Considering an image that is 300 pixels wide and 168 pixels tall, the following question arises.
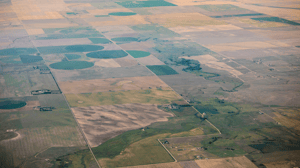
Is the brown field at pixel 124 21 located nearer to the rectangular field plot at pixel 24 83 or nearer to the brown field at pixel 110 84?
the rectangular field plot at pixel 24 83

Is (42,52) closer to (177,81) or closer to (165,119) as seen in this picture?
(177,81)

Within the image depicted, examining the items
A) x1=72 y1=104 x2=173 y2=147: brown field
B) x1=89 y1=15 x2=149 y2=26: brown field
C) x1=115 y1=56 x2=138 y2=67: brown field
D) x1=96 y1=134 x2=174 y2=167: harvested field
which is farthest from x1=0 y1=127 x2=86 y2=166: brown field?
x1=89 y1=15 x2=149 y2=26: brown field

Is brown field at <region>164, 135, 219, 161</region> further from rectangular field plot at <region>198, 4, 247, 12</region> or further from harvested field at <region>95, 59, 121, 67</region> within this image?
rectangular field plot at <region>198, 4, 247, 12</region>

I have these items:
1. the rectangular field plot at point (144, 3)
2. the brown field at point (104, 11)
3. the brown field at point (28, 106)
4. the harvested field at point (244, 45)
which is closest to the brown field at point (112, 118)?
the brown field at point (28, 106)

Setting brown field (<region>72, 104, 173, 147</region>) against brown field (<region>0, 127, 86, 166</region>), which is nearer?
brown field (<region>0, 127, 86, 166</region>)

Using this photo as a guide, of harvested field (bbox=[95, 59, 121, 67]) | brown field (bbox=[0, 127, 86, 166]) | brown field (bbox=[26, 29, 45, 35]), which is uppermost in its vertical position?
harvested field (bbox=[95, 59, 121, 67])

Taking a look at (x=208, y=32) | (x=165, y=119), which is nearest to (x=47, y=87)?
(x=165, y=119)

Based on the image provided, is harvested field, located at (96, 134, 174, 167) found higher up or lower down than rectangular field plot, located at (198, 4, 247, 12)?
lower down
